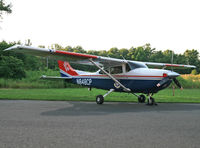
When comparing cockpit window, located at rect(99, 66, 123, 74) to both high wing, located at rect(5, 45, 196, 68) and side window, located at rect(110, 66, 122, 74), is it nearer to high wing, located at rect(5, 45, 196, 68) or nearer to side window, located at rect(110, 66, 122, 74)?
side window, located at rect(110, 66, 122, 74)

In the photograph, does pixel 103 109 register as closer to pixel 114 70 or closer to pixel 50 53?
pixel 114 70

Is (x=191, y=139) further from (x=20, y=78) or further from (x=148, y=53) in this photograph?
A: (x=148, y=53)

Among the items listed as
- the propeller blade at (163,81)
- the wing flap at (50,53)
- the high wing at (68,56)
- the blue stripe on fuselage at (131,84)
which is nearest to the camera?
the wing flap at (50,53)

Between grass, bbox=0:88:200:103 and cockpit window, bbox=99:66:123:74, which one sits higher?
cockpit window, bbox=99:66:123:74

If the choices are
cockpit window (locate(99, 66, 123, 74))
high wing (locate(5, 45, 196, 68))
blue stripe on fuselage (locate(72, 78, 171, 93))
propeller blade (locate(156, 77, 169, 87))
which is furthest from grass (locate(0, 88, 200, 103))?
propeller blade (locate(156, 77, 169, 87))

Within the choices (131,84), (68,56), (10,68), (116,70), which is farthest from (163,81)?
(10,68)

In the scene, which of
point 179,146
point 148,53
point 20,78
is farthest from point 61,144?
point 148,53

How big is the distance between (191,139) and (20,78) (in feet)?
117

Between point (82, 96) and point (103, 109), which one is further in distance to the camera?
point (82, 96)

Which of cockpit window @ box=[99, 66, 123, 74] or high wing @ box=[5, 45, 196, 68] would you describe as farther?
cockpit window @ box=[99, 66, 123, 74]

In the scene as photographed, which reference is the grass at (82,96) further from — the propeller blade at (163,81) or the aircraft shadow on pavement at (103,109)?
the aircraft shadow on pavement at (103,109)

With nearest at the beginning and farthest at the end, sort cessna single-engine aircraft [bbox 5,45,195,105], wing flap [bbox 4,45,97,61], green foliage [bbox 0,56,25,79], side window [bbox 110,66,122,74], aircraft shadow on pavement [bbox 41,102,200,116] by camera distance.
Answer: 1. aircraft shadow on pavement [bbox 41,102,200,116]
2. wing flap [bbox 4,45,97,61]
3. cessna single-engine aircraft [bbox 5,45,195,105]
4. side window [bbox 110,66,122,74]
5. green foliage [bbox 0,56,25,79]

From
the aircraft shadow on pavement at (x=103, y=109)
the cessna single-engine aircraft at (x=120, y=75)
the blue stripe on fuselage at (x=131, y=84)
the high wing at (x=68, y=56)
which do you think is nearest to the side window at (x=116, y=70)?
the cessna single-engine aircraft at (x=120, y=75)

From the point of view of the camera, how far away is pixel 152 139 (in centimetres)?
452
